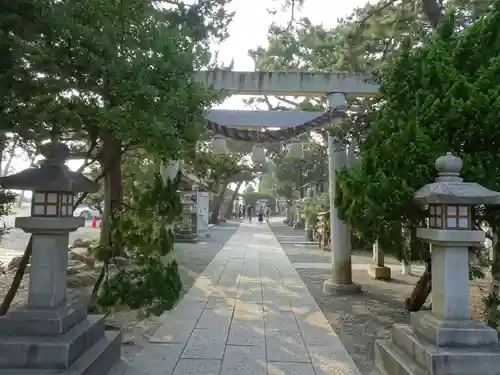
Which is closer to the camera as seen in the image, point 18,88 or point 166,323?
point 18,88

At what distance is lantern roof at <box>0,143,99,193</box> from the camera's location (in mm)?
3262

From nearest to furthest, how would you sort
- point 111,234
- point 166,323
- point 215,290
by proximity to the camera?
point 111,234 → point 166,323 → point 215,290

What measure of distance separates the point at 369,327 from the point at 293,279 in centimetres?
343

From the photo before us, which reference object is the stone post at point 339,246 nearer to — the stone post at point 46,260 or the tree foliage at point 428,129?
the tree foliage at point 428,129

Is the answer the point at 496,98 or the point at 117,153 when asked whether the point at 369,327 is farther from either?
the point at 117,153

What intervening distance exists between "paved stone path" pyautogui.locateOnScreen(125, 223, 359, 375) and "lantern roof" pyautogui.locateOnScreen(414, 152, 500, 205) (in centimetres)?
193

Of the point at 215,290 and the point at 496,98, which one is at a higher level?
the point at 496,98

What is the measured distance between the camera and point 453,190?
3.22 m

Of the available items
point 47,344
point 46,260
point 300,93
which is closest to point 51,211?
point 46,260

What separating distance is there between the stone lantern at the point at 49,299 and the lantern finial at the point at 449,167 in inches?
122

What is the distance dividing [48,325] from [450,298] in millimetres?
3272

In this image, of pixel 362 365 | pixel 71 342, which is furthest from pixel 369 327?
pixel 71 342

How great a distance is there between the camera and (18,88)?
3047 mm

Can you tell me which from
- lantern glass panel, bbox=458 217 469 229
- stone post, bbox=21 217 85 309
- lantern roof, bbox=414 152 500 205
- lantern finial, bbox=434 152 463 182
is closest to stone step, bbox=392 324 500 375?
lantern glass panel, bbox=458 217 469 229
